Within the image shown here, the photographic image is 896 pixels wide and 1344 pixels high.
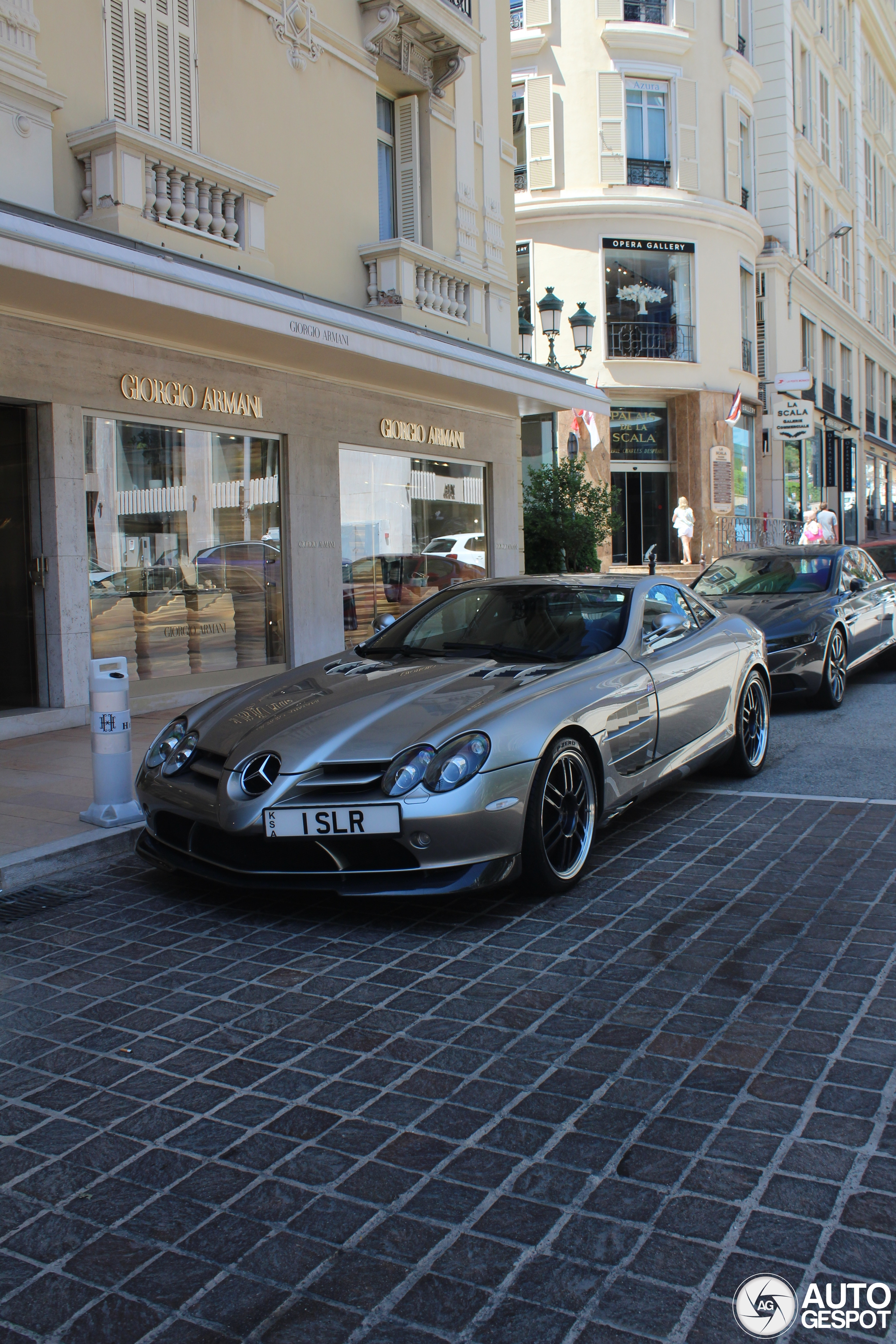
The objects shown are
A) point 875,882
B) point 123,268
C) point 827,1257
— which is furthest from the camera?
point 123,268

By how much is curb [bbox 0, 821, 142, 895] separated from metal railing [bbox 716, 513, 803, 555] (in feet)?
72.2

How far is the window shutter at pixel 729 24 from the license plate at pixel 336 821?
2851 cm

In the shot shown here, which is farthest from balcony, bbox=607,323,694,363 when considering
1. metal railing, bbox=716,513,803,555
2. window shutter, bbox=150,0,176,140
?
window shutter, bbox=150,0,176,140

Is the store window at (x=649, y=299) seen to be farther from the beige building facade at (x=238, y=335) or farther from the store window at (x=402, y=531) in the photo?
the store window at (x=402, y=531)

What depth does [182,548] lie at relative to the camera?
10.6 metres

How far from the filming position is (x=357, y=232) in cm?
1266

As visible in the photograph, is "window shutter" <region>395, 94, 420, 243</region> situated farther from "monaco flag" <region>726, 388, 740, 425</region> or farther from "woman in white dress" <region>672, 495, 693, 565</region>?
"monaco flag" <region>726, 388, 740, 425</region>

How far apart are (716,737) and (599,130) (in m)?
22.8

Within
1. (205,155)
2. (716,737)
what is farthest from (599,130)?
(716,737)

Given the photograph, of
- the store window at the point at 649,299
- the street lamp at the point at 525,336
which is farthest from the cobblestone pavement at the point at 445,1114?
the store window at the point at 649,299

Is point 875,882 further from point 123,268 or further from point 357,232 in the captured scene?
point 357,232

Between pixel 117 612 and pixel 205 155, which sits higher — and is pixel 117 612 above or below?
below

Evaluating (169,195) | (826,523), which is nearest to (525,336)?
(826,523)

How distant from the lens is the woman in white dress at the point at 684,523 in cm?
2462
